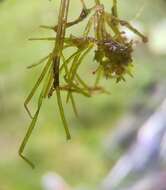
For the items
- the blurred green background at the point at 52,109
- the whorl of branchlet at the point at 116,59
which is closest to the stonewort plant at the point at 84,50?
the whorl of branchlet at the point at 116,59

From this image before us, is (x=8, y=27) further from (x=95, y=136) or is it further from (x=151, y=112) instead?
(x=151, y=112)

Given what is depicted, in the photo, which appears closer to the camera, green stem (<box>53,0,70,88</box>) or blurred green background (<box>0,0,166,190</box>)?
green stem (<box>53,0,70,88</box>)

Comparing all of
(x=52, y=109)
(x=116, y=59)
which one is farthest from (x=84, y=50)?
(x=52, y=109)

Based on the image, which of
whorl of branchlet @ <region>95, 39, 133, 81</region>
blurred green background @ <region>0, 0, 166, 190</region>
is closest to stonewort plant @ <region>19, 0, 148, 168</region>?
whorl of branchlet @ <region>95, 39, 133, 81</region>

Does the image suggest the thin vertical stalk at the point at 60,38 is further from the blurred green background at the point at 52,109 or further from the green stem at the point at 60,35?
the blurred green background at the point at 52,109

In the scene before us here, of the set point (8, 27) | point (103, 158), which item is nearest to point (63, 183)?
point (103, 158)

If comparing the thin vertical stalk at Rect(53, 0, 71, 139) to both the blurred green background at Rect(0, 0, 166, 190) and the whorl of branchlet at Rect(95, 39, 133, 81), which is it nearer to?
the whorl of branchlet at Rect(95, 39, 133, 81)
